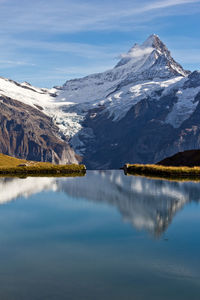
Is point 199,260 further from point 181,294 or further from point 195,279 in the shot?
point 181,294

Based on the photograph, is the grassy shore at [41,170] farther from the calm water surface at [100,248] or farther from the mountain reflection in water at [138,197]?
the calm water surface at [100,248]

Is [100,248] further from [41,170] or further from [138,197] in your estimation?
[41,170]

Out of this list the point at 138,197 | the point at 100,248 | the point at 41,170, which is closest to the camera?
the point at 100,248

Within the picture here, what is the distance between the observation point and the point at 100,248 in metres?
25.5

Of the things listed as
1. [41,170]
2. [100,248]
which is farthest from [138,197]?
[41,170]

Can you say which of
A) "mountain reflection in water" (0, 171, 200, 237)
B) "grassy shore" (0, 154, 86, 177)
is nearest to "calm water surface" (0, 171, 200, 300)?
"mountain reflection in water" (0, 171, 200, 237)

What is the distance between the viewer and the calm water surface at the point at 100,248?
19672mm

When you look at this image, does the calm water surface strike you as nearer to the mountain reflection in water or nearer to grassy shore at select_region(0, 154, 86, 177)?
the mountain reflection in water

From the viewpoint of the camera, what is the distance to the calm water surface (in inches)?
774

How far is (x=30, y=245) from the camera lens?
2644 cm

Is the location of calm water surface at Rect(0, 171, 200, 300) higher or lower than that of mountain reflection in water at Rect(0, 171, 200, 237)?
lower

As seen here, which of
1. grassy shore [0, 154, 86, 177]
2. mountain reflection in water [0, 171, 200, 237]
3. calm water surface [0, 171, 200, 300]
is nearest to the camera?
calm water surface [0, 171, 200, 300]

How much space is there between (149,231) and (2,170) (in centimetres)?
6084

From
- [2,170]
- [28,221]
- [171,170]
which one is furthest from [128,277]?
[2,170]
